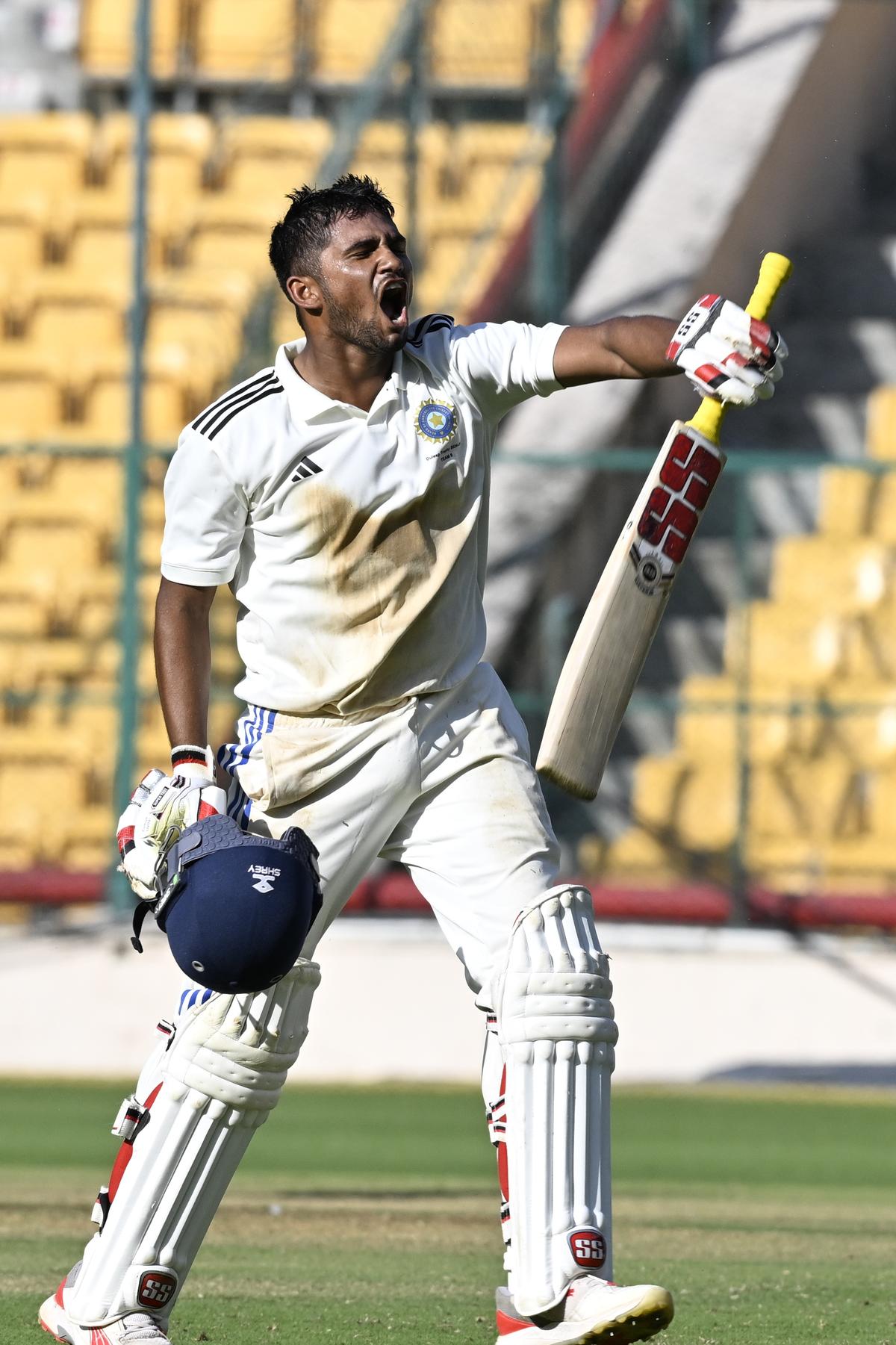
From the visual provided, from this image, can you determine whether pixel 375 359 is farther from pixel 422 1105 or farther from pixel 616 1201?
pixel 422 1105

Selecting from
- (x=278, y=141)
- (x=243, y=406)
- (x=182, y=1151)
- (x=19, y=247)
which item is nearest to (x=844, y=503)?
Answer: (x=278, y=141)

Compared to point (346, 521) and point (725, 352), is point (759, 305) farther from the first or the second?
point (346, 521)

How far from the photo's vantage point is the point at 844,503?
434 inches

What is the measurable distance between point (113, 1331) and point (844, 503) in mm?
7786

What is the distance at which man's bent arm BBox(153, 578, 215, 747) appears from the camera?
13.2 ft

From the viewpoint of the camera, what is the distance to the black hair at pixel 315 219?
4117 millimetres

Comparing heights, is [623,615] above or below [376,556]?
below

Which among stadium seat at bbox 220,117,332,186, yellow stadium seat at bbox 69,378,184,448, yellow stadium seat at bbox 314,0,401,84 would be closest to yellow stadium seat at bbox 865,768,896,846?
yellow stadium seat at bbox 69,378,184,448

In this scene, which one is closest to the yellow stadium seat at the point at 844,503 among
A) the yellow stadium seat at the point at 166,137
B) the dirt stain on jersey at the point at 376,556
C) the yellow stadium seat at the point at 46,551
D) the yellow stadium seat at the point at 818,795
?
the yellow stadium seat at the point at 818,795

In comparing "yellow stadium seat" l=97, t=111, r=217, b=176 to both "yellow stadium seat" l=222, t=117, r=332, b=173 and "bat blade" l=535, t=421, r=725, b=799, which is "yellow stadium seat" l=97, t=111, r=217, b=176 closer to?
"yellow stadium seat" l=222, t=117, r=332, b=173

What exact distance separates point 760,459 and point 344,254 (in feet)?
22.1

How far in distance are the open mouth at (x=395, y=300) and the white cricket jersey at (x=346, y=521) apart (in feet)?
0.32

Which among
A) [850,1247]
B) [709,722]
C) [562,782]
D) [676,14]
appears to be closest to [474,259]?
[676,14]

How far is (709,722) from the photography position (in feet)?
33.9
